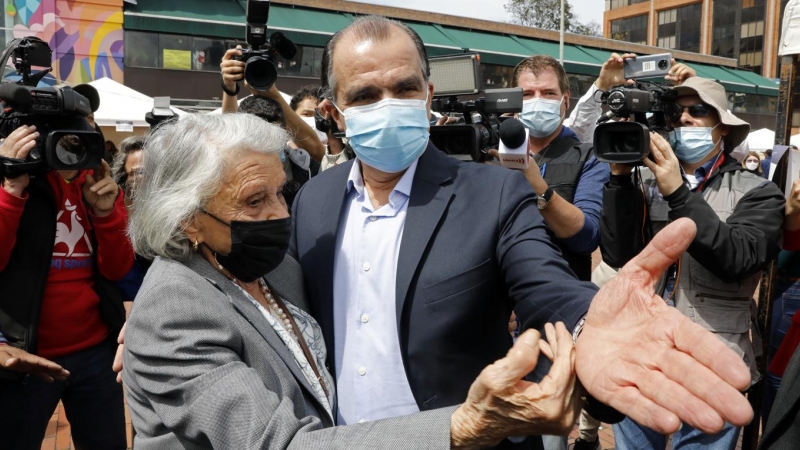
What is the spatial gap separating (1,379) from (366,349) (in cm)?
175

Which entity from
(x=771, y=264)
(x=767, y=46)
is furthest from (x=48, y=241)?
(x=767, y=46)

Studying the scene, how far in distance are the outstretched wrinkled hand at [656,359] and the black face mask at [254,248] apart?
859mm

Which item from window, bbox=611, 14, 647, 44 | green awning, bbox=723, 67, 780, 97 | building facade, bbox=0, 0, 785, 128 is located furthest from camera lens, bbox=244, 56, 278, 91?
window, bbox=611, 14, 647, 44

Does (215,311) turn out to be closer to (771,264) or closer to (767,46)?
(771,264)

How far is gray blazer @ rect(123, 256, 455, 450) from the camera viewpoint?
1.35 metres

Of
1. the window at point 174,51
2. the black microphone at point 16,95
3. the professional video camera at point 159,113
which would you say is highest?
the window at point 174,51

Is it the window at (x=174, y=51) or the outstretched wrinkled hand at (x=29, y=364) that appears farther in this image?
the window at (x=174, y=51)

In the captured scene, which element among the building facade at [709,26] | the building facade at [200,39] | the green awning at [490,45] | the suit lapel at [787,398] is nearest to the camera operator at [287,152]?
the suit lapel at [787,398]

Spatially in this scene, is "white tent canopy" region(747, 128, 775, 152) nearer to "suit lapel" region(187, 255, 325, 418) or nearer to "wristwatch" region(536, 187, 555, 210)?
"wristwatch" region(536, 187, 555, 210)

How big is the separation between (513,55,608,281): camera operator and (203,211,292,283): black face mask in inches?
49.1

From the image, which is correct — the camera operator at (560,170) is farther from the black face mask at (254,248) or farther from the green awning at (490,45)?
the green awning at (490,45)

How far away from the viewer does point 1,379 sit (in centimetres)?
272

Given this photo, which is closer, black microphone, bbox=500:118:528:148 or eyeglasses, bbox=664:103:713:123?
black microphone, bbox=500:118:528:148

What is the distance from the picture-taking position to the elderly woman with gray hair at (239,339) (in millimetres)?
1241
